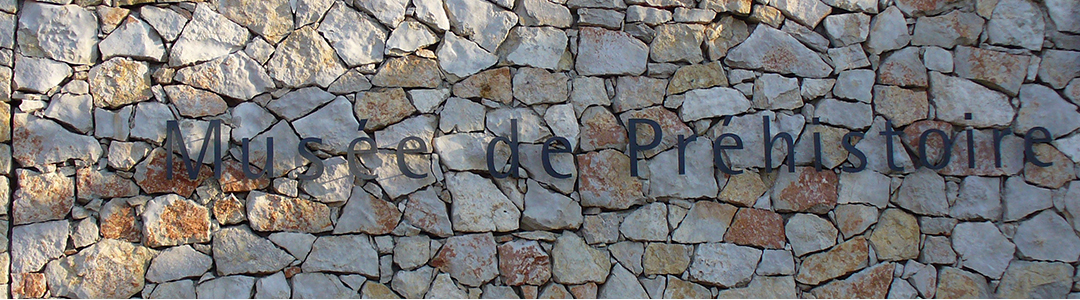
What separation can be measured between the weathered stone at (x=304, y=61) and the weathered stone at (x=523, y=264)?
114 cm

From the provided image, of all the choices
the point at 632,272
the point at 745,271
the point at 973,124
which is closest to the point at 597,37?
the point at 632,272

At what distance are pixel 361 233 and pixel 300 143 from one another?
1.60 feet

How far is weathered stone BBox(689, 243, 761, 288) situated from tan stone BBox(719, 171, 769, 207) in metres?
0.22

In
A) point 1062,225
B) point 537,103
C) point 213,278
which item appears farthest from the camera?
point 1062,225

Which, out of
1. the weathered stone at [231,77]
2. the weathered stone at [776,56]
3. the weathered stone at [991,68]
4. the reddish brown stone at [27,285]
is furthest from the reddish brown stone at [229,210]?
the weathered stone at [991,68]

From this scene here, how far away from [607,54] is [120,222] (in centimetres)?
231

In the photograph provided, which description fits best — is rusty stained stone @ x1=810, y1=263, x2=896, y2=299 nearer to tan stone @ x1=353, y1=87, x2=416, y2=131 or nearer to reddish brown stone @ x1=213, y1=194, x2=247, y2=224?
tan stone @ x1=353, y1=87, x2=416, y2=131

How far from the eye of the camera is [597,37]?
3236mm

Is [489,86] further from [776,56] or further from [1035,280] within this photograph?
[1035,280]

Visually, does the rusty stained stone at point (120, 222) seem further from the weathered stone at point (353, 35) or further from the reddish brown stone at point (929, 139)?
the reddish brown stone at point (929, 139)

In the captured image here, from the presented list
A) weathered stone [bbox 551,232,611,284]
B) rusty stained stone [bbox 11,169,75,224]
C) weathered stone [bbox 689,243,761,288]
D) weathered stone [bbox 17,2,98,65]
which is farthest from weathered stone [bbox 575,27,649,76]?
A: rusty stained stone [bbox 11,169,75,224]

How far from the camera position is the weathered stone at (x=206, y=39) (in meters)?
2.96

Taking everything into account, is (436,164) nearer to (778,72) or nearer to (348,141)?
(348,141)

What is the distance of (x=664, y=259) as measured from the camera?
3211 mm
